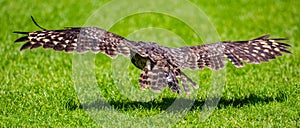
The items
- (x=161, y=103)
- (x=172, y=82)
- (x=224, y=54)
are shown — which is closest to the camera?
(x=172, y=82)

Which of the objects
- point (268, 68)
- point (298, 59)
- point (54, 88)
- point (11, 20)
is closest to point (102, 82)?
point (54, 88)

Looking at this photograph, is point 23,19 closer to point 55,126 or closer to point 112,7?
point 112,7

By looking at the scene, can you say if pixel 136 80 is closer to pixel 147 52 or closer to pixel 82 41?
pixel 147 52

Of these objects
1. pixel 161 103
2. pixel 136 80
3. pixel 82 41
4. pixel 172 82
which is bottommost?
pixel 161 103

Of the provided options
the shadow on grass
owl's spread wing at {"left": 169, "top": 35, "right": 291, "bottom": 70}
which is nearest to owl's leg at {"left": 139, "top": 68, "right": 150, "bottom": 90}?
owl's spread wing at {"left": 169, "top": 35, "right": 291, "bottom": 70}

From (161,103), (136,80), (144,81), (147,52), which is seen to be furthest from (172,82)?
(136,80)

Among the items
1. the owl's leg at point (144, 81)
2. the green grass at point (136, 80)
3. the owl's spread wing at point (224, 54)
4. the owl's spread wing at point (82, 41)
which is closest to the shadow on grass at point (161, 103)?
the green grass at point (136, 80)

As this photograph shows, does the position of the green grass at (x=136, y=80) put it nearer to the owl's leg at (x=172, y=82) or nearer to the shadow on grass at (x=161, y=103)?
the shadow on grass at (x=161, y=103)

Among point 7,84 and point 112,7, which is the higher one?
point 112,7
